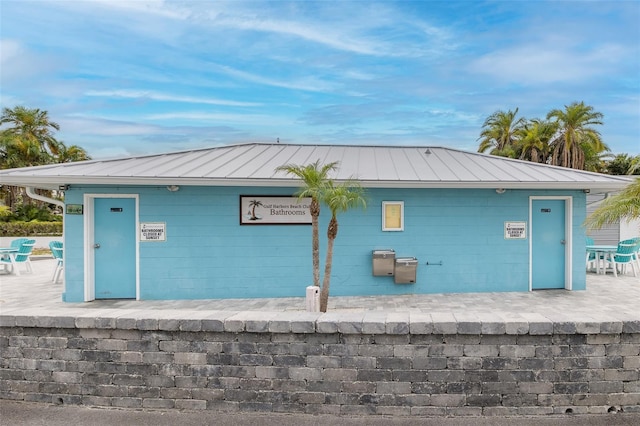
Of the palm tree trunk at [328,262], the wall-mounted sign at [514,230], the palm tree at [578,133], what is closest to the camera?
the palm tree trunk at [328,262]

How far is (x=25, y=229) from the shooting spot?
69.9ft

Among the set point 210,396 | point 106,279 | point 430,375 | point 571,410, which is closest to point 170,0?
point 106,279

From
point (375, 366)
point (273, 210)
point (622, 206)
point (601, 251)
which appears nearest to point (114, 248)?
point (273, 210)

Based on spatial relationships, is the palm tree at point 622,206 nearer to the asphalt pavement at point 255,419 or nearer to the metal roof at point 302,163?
the metal roof at point 302,163

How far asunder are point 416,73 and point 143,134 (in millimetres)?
11671

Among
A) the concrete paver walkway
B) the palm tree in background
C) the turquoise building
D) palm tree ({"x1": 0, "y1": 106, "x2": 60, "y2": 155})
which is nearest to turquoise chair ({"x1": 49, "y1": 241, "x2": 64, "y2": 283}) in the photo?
the concrete paver walkway

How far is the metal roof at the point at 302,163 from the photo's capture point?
668 centimetres

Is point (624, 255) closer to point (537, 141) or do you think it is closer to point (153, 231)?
point (153, 231)

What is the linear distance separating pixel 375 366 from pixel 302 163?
19.2ft

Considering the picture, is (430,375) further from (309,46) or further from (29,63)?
(29,63)

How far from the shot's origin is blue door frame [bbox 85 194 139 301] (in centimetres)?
709

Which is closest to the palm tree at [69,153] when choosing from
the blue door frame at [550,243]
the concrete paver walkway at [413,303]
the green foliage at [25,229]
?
the green foliage at [25,229]

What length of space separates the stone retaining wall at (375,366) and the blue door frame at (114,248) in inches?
184

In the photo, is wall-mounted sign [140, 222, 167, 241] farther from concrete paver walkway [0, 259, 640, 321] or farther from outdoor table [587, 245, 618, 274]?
outdoor table [587, 245, 618, 274]
